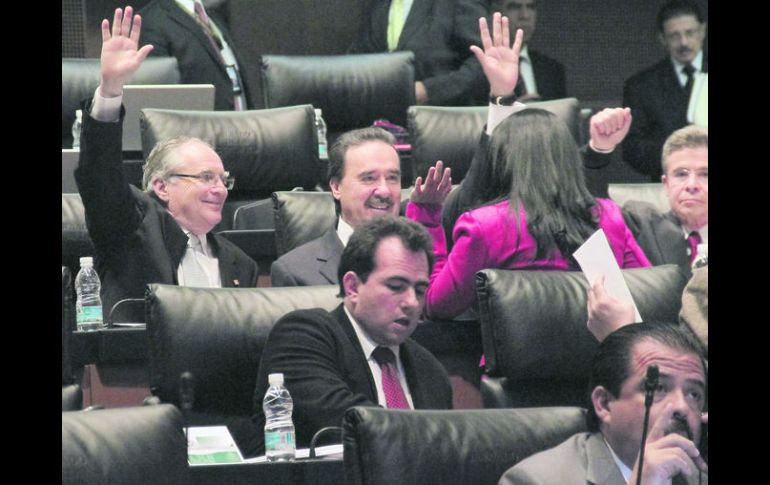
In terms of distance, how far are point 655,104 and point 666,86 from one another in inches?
4.5

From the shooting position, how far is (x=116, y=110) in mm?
3402

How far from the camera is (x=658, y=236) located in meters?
4.09

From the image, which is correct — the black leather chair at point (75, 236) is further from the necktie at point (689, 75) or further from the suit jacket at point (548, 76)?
the necktie at point (689, 75)

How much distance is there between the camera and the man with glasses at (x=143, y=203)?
339cm

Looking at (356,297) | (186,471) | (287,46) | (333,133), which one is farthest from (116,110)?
(287,46)

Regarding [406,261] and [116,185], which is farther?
[116,185]

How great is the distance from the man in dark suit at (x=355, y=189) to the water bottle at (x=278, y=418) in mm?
901

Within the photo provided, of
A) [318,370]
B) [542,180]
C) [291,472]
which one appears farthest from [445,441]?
[542,180]

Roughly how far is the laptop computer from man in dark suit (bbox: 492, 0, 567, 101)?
5.86ft

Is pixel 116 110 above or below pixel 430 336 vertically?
above

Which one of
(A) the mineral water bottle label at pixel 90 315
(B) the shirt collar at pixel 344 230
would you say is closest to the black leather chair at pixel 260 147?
(B) the shirt collar at pixel 344 230
